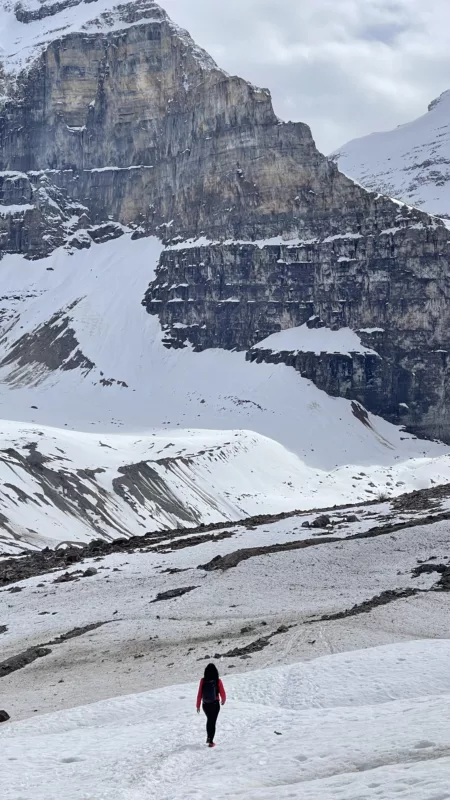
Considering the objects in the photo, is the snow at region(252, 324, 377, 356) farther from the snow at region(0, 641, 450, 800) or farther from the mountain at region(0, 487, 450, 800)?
the snow at region(0, 641, 450, 800)

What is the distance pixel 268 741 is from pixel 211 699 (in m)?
1.40

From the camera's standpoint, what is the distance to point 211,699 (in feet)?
72.1

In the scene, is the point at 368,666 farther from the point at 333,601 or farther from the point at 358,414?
the point at 358,414

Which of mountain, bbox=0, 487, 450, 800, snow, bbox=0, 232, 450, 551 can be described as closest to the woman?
mountain, bbox=0, 487, 450, 800

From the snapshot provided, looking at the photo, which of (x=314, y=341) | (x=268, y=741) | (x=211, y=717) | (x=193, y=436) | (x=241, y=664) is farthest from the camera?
(x=314, y=341)

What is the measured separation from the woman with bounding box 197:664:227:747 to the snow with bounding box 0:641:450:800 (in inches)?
15.5

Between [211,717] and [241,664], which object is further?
[241,664]

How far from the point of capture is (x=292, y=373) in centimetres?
17838

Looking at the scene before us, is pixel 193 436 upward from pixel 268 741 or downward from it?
downward

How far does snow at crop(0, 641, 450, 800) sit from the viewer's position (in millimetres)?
18844

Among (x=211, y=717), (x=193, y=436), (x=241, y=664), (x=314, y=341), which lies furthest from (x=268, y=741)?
(x=314, y=341)

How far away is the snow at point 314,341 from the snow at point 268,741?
15294cm

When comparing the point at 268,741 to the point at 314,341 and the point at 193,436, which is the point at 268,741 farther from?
the point at 314,341

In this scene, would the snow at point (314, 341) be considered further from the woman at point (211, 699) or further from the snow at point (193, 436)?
the woman at point (211, 699)
